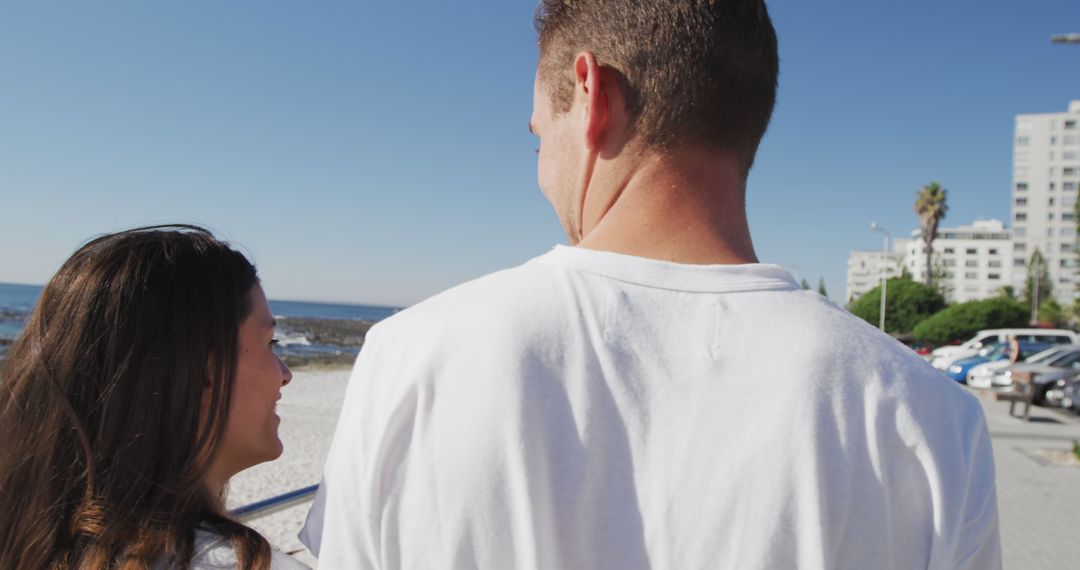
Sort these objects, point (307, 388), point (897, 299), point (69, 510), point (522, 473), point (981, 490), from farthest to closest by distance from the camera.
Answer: point (897, 299) < point (307, 388) < point (69, 510) < point (981, 490) < point (522, 473)

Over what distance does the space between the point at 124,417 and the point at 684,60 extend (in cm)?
128

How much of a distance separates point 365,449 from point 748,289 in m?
0.60

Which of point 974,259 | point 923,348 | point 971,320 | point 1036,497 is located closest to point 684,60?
point 1036,497

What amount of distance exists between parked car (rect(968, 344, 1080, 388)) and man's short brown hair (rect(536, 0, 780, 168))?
23776 millimetres

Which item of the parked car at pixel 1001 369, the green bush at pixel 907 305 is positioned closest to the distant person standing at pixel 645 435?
the parked car at pixel 1001 369

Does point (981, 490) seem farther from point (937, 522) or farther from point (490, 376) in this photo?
point (490, 376)

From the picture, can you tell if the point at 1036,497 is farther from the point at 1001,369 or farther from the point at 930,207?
the point at 930,207

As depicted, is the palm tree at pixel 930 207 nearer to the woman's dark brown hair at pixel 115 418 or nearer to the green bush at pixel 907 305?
the green bush at pixel 907 305

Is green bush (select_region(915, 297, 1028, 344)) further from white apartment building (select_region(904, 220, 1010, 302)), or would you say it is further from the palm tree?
white apartment building (select_region(904, 220, 1010, 302))

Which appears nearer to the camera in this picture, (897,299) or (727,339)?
(727,339)

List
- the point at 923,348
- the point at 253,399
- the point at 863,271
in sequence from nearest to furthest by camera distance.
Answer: the point at 253,399, the point at 923,348, the point at 863,271

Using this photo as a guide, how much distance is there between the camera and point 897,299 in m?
55.3

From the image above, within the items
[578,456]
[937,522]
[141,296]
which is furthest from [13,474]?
[937,522]

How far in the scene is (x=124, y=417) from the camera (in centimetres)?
154
